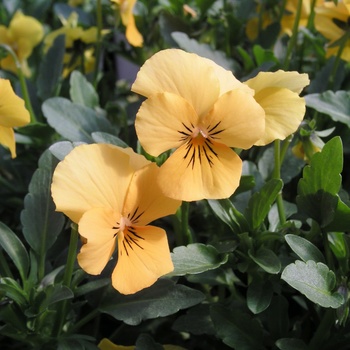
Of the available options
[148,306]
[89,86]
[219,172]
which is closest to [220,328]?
[148,306]

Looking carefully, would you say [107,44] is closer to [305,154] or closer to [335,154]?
[305,154]

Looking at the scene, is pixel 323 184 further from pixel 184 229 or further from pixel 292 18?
pixel 292 18

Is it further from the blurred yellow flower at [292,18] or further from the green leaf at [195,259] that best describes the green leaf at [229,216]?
the blurred yellow flower at [292,18]

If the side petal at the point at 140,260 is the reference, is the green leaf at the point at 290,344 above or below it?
below

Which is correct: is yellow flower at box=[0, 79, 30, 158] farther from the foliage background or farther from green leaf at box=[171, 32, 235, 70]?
green leaf at box=[171, 32, 235, 70]

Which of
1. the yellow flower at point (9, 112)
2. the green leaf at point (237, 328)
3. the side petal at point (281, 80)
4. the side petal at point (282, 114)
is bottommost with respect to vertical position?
the green leaf at point (237, 328)

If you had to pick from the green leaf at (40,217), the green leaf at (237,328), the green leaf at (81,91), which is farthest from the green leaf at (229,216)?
the green leaf at (81,91)
